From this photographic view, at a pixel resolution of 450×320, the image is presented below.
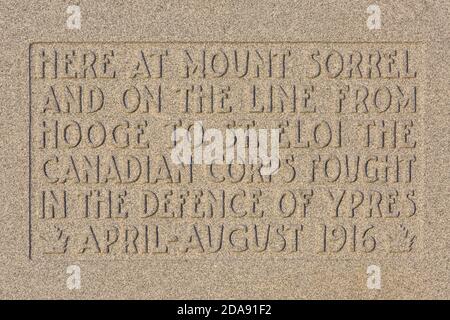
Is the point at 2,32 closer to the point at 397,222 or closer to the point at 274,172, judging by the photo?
the point at 274,172

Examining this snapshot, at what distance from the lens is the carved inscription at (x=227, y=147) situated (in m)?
8.65

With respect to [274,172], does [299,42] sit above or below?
above

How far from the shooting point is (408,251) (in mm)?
8703

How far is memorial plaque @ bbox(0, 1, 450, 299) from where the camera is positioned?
28.3 ft

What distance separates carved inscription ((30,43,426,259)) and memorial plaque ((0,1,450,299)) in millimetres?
11

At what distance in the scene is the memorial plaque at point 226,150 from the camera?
8.64 metres

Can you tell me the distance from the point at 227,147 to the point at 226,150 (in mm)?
24

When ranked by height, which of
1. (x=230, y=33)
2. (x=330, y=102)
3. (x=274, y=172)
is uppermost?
(x=230, y=33)

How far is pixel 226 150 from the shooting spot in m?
8.65

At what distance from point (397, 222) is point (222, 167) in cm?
142

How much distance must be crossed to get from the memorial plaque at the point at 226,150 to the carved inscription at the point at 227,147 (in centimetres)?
1

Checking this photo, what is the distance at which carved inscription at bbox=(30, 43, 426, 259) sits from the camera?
865 centimetres

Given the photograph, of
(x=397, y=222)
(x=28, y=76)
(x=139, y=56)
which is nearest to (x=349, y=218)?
(x=397, y=222)

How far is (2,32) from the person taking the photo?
8.64m
